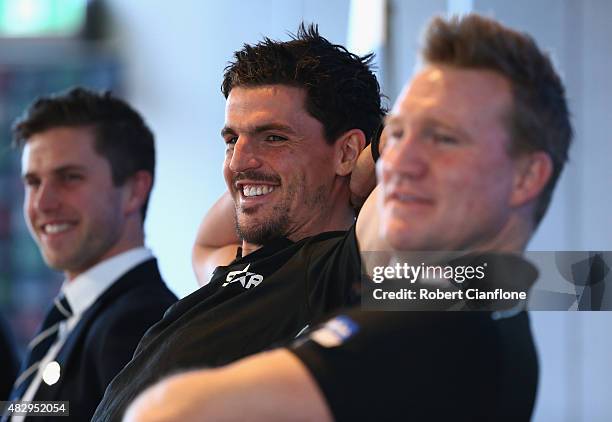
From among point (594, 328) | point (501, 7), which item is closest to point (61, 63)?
point (501, 7)

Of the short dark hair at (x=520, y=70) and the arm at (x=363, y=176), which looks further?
the arm at (x=363, y=176)

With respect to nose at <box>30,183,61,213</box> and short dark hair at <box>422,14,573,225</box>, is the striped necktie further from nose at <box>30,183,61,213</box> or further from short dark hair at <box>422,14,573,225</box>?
short dark hair at <box>422,14,573,225</box>

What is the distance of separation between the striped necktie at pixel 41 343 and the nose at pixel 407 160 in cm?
132

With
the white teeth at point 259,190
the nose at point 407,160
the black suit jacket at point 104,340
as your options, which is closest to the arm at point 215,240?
the black suit jacket at point 104,340

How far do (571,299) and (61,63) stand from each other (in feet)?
15.5

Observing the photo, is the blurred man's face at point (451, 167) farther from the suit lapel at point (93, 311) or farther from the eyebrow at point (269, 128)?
the suit lapel at point (93, 311)

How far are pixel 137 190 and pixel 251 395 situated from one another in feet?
5.19

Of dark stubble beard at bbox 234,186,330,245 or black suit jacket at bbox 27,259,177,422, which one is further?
black suit jacket at bbox 27,259,177,422

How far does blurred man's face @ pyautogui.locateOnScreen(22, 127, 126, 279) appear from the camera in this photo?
7.48 feet

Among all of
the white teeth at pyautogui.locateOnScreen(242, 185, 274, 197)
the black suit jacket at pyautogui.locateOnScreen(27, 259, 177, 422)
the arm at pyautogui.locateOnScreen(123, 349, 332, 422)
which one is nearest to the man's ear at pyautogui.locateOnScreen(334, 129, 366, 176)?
the white teeth at pyautogui.locateOnScreen(242, 185, 274, 197)

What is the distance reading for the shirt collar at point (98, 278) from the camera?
2119 mm

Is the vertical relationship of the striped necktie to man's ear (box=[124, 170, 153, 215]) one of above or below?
below

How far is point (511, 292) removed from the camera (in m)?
0.99

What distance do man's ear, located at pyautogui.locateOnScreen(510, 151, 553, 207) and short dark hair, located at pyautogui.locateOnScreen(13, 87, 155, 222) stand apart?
5.01 ft
